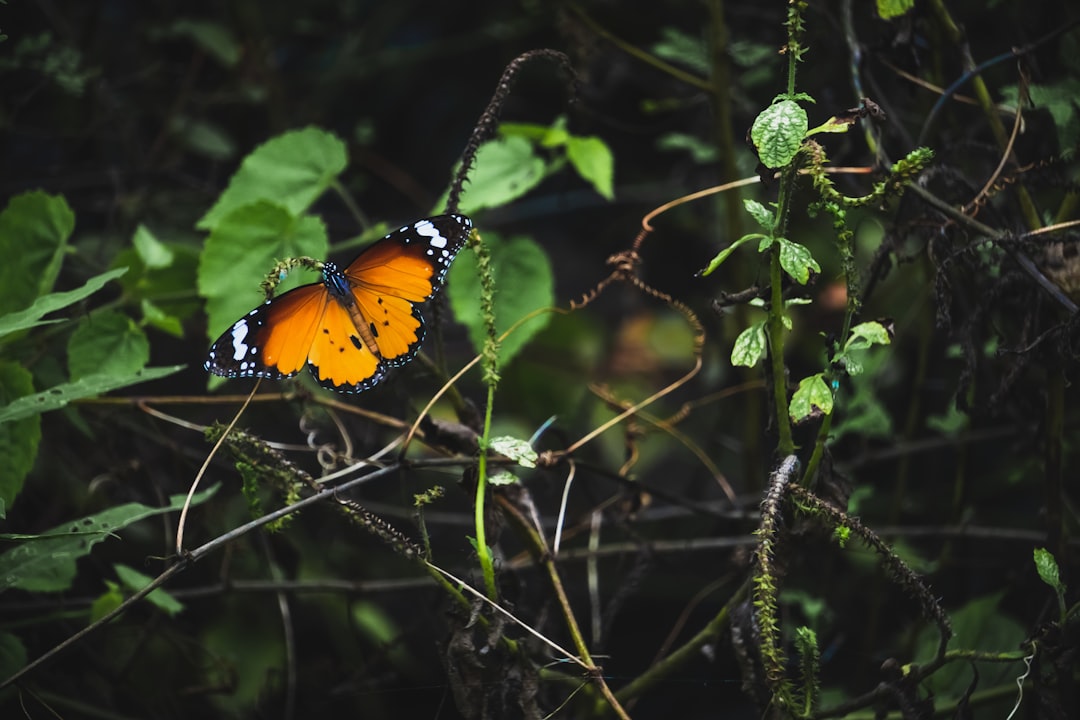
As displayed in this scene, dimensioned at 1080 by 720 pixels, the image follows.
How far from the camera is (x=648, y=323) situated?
2.52 metres

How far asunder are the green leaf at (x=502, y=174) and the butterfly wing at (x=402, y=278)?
26 centimetres

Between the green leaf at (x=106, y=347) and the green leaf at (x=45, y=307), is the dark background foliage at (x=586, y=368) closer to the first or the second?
the green leaf at (x=106, y=347)

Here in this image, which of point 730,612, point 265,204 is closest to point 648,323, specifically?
point 265,204

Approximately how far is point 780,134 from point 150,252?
39.7 inches

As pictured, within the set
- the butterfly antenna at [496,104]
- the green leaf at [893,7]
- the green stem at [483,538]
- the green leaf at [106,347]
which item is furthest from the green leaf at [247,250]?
the green leaf at [893,7]

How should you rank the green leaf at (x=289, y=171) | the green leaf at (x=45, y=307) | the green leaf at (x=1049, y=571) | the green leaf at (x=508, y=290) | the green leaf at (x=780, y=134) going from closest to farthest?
the green leaf at (x=780, y=134)
the green leaf at (x=1049, y=571)
the green leaf at (x=45, y=307)
the green leaf at (x=508, y=290)
the green leaf at (x=289, y=171)

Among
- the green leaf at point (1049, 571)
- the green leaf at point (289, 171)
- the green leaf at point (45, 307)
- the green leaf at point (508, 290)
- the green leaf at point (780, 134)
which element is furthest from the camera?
the green leaf at point (289, 171)

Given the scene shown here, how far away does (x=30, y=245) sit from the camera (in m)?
1.31

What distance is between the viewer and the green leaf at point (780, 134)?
0.73 metres

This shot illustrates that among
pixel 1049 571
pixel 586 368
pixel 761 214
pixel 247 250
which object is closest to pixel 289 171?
pixel 247 250

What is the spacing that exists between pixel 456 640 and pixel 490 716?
103mm

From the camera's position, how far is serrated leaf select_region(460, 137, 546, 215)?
1.34 m

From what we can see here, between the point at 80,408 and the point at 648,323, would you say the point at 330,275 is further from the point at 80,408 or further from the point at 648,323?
the point at 648,323

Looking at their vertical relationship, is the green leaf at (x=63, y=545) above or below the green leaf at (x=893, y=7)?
below
